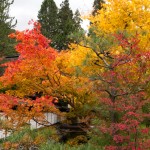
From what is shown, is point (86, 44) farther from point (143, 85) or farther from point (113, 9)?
point (113, 9)

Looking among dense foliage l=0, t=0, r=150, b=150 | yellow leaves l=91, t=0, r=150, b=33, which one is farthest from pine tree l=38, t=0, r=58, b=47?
yellow leaves l=91, t=0, r=150, b=33

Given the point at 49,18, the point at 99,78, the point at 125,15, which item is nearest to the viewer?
the point at 99,78

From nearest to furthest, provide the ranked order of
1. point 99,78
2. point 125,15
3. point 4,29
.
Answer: point 99,78
point 125,15
point 4,29

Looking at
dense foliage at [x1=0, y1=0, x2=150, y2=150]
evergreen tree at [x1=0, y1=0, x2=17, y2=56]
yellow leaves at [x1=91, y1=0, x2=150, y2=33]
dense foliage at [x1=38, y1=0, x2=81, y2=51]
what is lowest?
dense foliage at [x1=0, y1=0, x2=150, y2=150]

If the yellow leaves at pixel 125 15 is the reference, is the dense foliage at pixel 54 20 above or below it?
above

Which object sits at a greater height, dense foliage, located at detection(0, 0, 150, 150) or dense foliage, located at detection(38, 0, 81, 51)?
dense foliage, located at detection(38, 0, 81, 51)

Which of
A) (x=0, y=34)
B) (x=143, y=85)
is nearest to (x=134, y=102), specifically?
(x=143, y=85)

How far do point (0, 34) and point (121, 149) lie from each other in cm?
1989

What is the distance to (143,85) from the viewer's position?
8.01m

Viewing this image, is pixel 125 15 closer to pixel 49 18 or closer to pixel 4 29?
pixel 4 29

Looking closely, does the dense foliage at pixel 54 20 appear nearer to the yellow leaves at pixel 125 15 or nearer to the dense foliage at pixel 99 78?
the dense foliage at pixel 99 78

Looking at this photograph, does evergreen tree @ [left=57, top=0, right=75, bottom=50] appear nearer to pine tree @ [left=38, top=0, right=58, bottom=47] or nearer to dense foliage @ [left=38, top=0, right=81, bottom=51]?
dense foliage @ [left=38, top=0, right=81, bottom=51]

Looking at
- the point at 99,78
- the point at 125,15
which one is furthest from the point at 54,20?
the point at 99,78

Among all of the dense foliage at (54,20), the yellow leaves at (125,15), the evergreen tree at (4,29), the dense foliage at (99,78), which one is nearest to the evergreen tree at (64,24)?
the dense foliage at (54,20)
